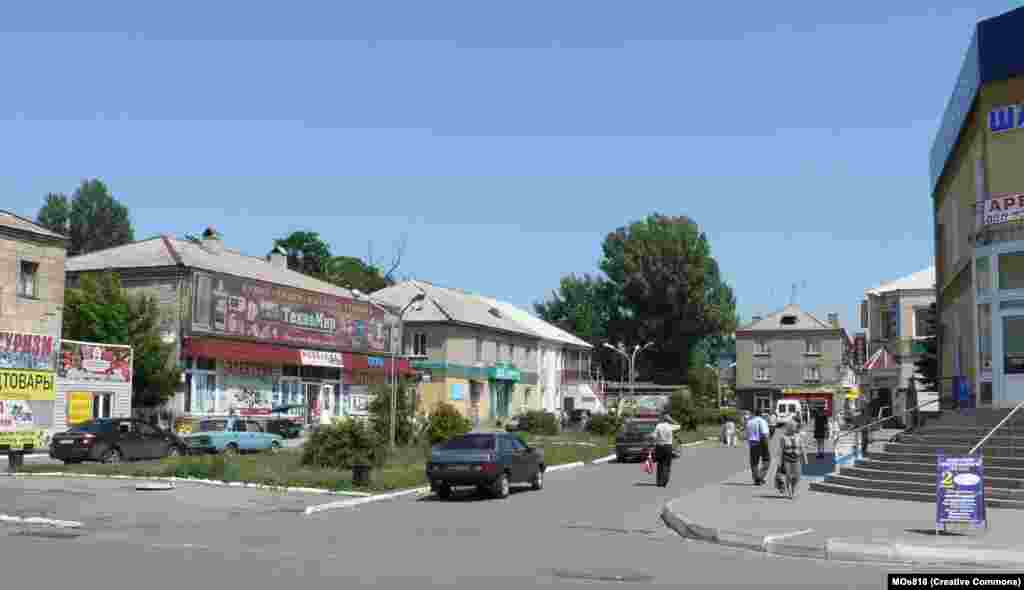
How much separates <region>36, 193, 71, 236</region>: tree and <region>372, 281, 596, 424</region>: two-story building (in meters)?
54.4

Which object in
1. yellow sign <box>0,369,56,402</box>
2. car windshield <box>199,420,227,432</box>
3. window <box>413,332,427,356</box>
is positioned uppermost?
window <box>413,332,427,356</box>

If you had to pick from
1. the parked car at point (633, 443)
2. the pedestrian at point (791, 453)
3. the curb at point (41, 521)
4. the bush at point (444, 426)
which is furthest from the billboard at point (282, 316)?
the pedestrian at point (791, 453)

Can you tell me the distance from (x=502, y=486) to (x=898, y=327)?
135ft

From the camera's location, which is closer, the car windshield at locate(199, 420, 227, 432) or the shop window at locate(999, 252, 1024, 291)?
the shop window at locate(999, 252, 1024, 291)

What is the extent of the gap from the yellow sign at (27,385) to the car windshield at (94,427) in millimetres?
6980

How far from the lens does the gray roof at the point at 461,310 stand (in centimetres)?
6662

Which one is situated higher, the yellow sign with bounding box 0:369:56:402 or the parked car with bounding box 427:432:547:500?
the yellow sign with bounding box 0:369:56:402

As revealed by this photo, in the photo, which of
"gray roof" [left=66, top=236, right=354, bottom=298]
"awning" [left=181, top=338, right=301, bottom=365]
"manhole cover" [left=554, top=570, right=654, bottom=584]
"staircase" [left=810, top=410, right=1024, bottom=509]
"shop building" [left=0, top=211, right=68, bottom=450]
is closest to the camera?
"manhole cover" [left=554, top=570, right=654, bottom=584]

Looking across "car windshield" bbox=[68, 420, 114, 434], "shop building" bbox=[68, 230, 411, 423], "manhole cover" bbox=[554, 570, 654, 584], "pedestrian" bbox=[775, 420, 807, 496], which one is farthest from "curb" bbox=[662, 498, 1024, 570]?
"shop building" bbox=[68, 230, 411, 423]

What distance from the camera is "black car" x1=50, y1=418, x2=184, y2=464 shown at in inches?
1222

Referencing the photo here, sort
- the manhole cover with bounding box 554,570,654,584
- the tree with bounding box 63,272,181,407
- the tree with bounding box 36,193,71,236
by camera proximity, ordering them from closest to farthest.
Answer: the manhole cover with bounding box 554,570,654,584 → the tree with bounding box 63,272,181,407 → the tree with bounding box 36,193,71,236

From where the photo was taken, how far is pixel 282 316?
53062 mm

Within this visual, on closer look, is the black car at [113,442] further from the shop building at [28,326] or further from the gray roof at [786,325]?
the gray roof at [786,325]

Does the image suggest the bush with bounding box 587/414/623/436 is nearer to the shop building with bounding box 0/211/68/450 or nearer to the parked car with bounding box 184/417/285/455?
the parked car with bounding box 184/417/285/455
